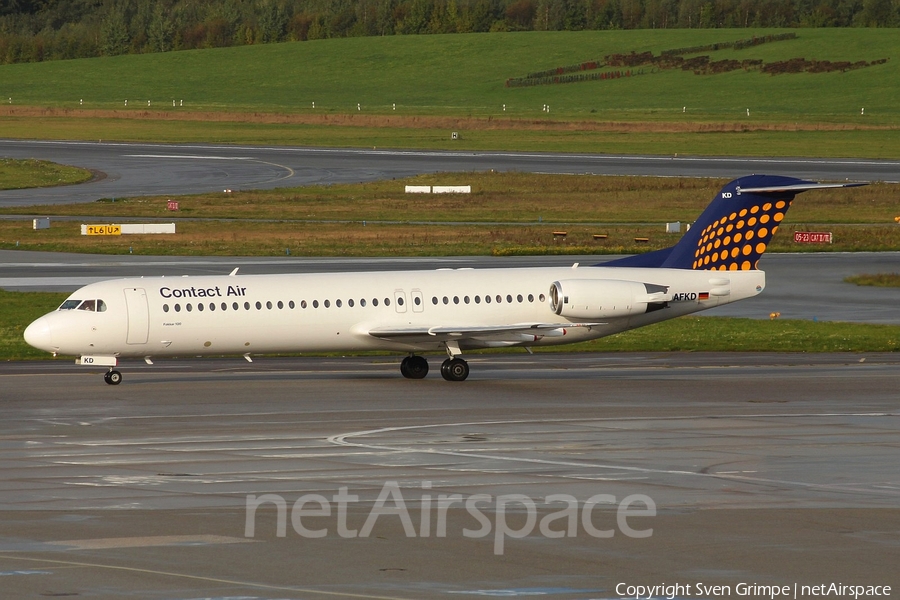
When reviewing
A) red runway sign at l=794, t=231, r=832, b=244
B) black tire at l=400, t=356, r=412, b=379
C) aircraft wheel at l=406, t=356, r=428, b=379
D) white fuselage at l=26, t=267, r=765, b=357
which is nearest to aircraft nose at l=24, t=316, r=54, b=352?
white fuselage at l=26, t=267, r=765, b=357

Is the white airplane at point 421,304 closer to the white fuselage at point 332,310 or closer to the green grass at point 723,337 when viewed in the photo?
the white fuselage at point 332,310

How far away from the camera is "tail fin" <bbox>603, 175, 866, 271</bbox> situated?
37.4 meters

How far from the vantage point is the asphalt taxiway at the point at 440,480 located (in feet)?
51.1

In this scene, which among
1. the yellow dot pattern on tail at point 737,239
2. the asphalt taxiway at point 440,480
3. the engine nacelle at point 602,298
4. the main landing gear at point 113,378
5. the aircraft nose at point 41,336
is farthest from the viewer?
the yellow dot pattern on tail at point 737,239

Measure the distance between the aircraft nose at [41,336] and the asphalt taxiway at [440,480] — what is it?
3.61ft

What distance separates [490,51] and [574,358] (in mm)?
162655

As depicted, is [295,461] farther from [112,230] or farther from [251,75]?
[251,75]

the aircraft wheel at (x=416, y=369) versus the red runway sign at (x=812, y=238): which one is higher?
the red runway sign at (x=812, y=238)


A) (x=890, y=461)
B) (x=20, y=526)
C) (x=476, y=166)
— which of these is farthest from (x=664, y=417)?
(x=476, y=166)

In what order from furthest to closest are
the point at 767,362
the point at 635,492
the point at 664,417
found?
the point at 767,362 → the point at 664,417 → the point at 635,492

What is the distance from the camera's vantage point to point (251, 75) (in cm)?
19475

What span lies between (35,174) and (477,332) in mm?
71692

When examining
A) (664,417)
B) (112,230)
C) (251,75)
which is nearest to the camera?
(664,417)

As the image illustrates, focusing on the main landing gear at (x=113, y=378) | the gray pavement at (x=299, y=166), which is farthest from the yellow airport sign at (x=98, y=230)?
the main landing gear at (x=113, y=378)
